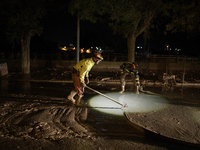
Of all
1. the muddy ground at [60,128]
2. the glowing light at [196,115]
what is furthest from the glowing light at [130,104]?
the glowing light at [196,115]

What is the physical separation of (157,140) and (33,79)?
10502mm

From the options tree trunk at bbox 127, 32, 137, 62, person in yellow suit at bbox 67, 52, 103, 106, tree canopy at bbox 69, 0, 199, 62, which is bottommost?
person in yellow suit at bbox 67, 52, 103, 106

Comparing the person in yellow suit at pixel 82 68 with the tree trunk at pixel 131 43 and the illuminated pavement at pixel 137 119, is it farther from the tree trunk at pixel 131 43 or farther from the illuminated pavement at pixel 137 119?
the tree trunk at pixel 131 43

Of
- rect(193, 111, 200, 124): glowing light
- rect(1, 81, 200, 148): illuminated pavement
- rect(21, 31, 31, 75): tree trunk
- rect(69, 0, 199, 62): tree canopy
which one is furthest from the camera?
rect(21, 31, 31, 75): tree trunk

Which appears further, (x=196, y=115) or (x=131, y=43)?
(x=131, y=43)

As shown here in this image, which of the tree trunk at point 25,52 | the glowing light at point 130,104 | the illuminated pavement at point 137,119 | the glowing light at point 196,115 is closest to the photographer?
the illuminated pavement at point 137,119

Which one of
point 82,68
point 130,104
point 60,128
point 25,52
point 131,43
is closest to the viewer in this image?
point 60,128

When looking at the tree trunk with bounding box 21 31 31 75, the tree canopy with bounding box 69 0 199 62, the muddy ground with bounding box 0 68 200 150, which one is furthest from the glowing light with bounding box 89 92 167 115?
the tree trunk with bounding box 21 31 31 75

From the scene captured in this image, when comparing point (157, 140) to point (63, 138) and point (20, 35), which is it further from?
point (20, 35)

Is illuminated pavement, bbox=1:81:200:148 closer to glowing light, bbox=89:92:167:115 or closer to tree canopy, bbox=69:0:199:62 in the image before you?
glowing light, bbox=89:92:167:115

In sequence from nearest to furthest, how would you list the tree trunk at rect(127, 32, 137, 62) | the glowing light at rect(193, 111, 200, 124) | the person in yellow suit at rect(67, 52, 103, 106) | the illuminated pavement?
the illuminated pavement → the glowing light at rect(193, 111, 200, 124) → the person in yellow suit at rect(67, 52, 103, 106) → the tree trunk at rect(127, 32, 137, 62)

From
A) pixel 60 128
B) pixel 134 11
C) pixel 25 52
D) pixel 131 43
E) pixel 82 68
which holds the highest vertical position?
pixel 134 11

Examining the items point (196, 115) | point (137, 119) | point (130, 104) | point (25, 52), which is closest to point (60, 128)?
point (137, 119)

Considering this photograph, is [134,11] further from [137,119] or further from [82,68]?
[137,119]
